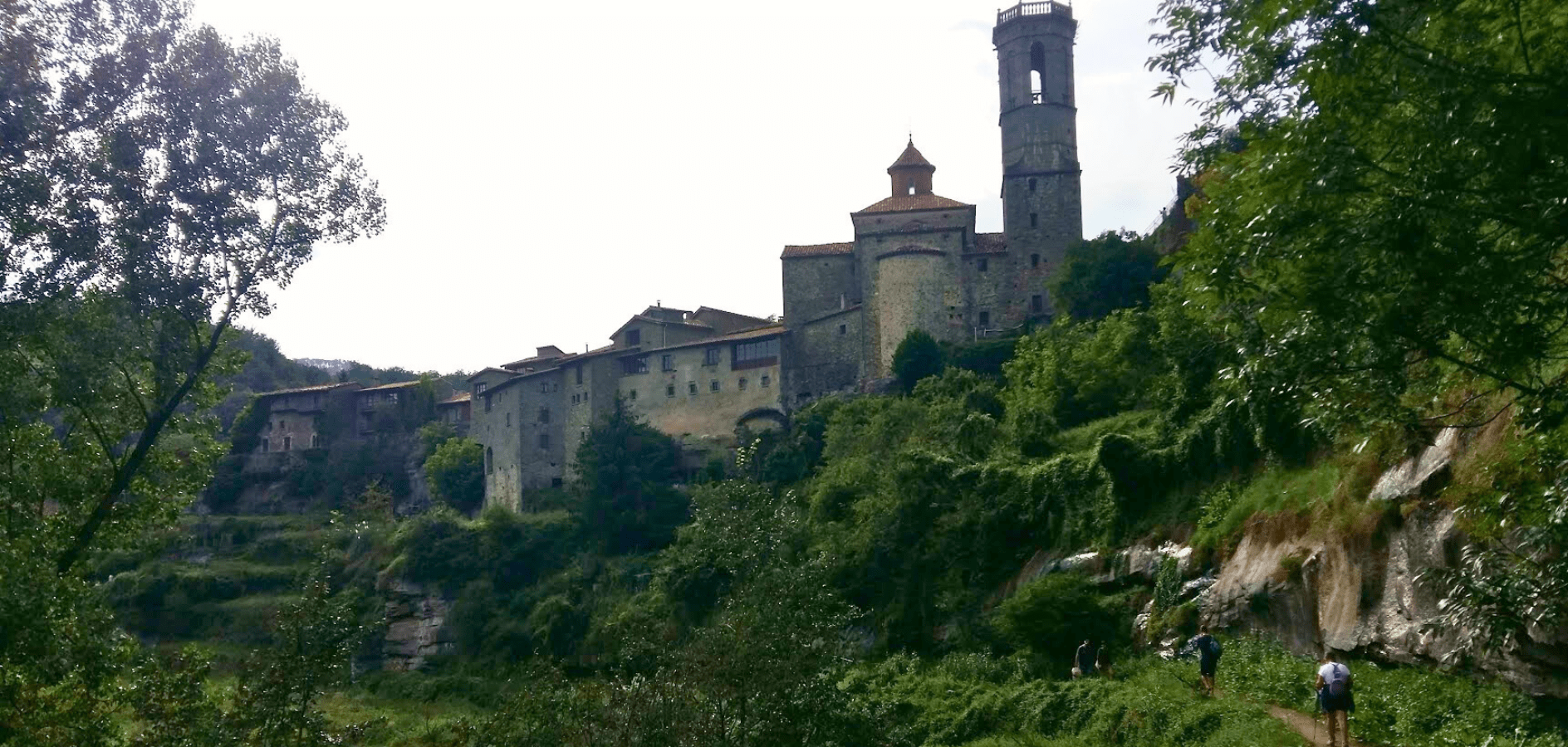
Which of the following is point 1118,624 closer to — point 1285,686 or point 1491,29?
point 1285,686

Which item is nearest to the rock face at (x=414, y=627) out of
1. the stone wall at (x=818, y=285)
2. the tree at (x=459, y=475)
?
the tree at (x=459, y=475)

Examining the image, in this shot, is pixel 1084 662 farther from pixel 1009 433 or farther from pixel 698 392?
pixel 698 392

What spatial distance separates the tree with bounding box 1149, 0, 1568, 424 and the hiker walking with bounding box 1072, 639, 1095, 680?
39.4 ft

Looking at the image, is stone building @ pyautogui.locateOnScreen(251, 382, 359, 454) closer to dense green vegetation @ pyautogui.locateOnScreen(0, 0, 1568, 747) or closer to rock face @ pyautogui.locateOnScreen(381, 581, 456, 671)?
rock face @ pyautogui.locateOnScreen(381, 581, 456, 671)

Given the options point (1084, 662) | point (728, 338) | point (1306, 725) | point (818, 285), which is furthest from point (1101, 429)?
point (818, 285)

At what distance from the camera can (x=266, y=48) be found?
57.0 ft

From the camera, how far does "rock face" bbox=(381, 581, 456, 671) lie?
48719 millimetres

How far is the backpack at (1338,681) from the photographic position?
45.5 ft

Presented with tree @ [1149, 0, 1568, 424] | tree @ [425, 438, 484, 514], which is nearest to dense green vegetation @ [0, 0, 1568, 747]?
tree @ [1149, 0, 1568, 424]

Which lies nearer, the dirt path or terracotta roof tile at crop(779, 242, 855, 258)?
the dirt path

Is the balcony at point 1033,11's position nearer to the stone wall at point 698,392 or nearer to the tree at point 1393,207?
the stone wall at point 698,392

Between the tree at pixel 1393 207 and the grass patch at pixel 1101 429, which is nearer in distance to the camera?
the tree at pixel 1393 207

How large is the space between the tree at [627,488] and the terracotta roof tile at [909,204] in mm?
15630

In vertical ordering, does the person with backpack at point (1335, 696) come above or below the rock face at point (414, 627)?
above
